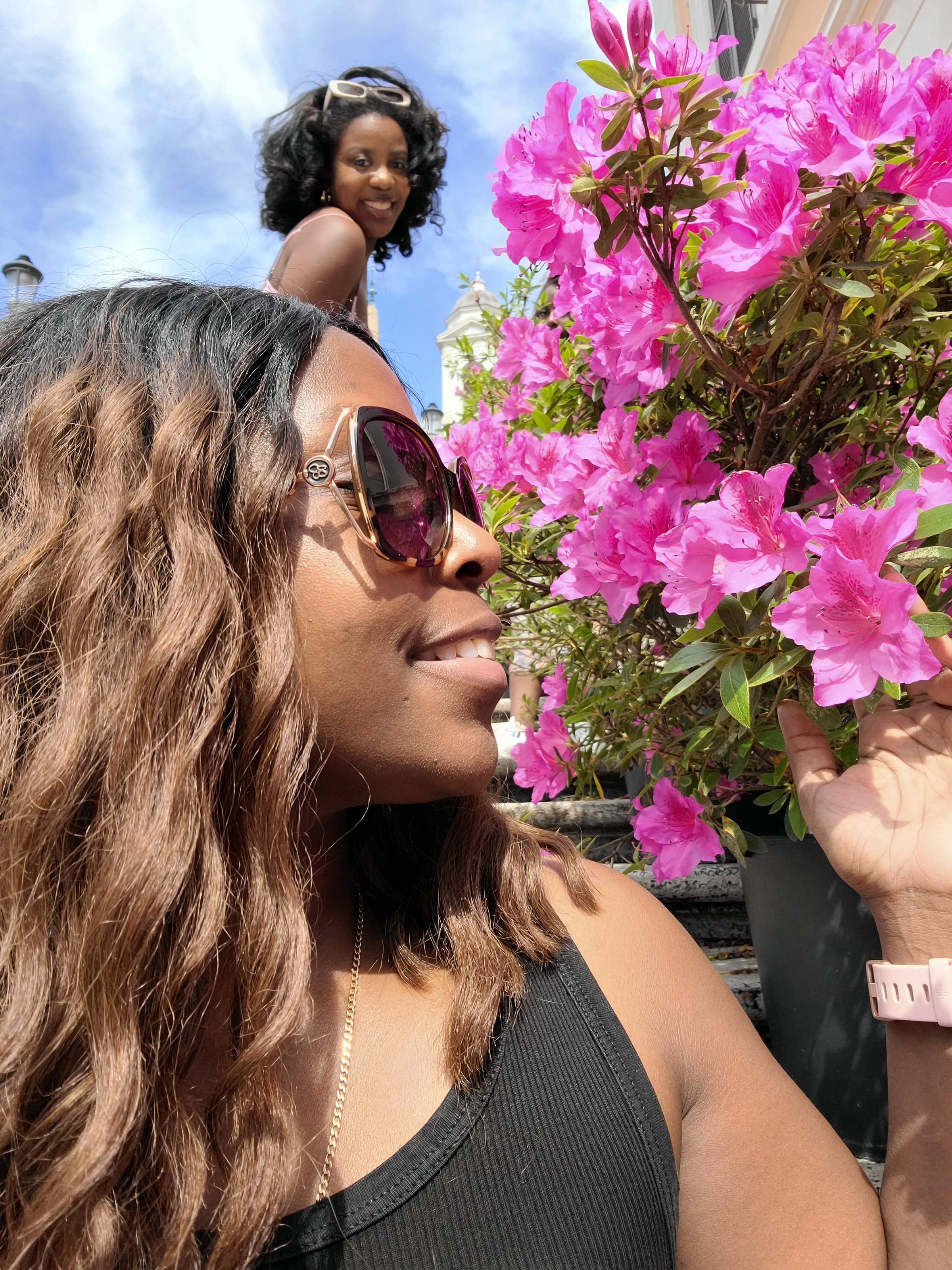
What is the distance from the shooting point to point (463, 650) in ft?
3.73

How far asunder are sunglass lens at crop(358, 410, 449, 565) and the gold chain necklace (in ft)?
1.84

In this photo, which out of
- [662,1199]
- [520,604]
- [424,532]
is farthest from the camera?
[520,604]

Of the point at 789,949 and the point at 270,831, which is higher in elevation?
the point at 270,831

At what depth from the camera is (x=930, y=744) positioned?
3.43 feet

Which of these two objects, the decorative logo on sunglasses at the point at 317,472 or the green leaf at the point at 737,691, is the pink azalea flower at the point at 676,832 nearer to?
the green leaf at the point at 737,691

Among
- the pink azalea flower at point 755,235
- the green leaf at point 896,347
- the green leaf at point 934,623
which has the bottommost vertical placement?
the green leaf at point 934,623

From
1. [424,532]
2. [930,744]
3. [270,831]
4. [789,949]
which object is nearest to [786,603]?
[930,744]

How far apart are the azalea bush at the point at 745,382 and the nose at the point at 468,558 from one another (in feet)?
0.72

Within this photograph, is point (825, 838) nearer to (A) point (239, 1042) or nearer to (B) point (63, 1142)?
(A) point (239, 1042)

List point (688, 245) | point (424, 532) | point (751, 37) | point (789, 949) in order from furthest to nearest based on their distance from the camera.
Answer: point (751, 37), point (789, 949), point (688, 245), point (424, 532)

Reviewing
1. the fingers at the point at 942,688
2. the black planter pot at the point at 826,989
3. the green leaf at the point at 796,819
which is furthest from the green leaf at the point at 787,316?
the black planter pot at the point at 826,989

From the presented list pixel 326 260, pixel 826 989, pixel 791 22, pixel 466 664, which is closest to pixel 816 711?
pixel 466 664

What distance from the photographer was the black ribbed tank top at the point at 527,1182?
0.93 m

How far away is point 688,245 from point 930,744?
34.6 inches
